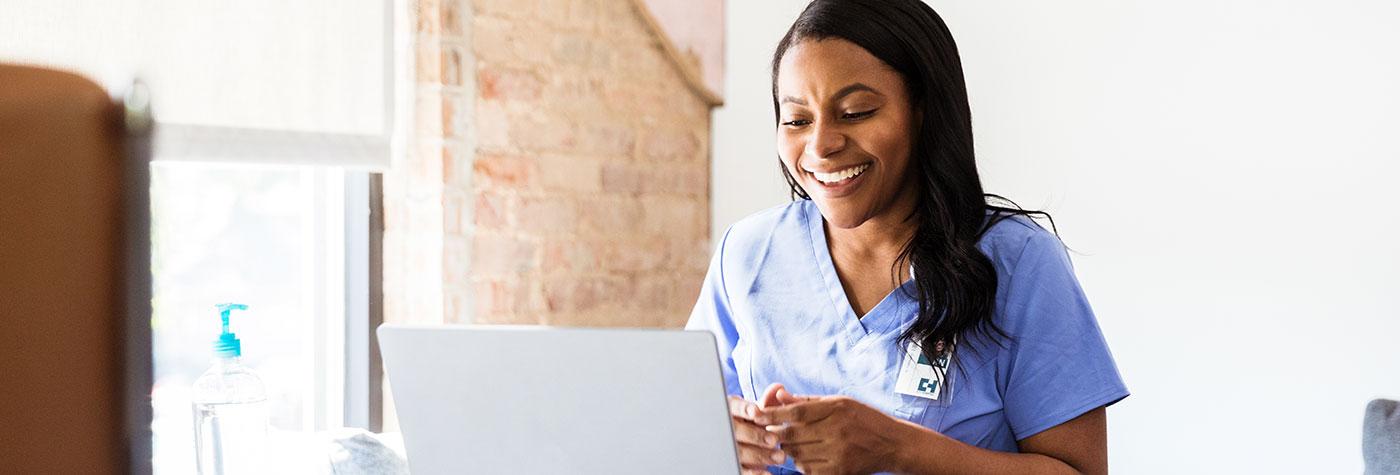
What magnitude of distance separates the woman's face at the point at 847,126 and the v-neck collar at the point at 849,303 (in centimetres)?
9

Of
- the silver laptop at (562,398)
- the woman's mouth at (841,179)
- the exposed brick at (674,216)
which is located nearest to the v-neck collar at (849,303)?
the woman's mouth at (841,179)

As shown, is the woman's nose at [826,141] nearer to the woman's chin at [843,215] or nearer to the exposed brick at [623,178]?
the woman's chin at [843,215]

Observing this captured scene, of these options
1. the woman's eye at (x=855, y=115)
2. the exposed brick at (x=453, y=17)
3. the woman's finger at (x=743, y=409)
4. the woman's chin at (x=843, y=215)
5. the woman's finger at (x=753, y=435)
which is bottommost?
the woman's finger at (x=753, y=435)

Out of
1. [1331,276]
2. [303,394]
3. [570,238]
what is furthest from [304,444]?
[1331,276]

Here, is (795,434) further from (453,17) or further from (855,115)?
(453,17)

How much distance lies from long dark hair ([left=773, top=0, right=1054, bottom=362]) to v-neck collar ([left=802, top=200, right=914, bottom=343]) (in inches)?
1.2

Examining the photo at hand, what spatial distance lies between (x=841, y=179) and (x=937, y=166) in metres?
0.11

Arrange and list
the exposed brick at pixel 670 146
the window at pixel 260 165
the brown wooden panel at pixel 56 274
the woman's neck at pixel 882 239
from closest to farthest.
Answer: the brown wooden panel at pixel 56 274
the woman's neck at pixel 882 239
the window at pixel 260 165
the exposed brick at pixel 670 146

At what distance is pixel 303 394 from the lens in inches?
85.1

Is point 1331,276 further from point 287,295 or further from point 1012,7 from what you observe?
point 287,295

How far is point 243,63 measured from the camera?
6.06 feet

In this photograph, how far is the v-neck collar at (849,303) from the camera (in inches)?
54.1

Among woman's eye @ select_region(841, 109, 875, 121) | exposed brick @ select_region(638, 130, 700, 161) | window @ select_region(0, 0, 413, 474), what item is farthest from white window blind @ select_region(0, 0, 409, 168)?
woman's eye @ select_region(841, 109, 875, 121)

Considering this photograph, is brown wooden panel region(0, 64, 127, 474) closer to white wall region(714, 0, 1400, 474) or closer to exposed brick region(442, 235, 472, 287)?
exposed brick region(442, 235, 472, 287)
